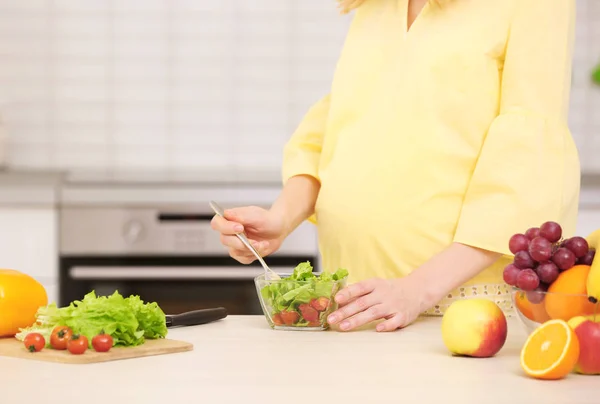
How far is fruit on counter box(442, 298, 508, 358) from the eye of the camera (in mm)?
976

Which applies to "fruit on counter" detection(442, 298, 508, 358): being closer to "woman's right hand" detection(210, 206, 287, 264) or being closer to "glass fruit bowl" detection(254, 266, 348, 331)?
"glass fruit bowl" detection(254, 266, 348, 331)

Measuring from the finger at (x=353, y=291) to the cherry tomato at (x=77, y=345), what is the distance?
1.18 ft

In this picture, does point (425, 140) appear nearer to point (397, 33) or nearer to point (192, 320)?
point (397, 33)

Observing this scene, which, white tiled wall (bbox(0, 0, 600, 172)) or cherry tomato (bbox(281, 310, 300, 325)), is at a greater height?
white tiled wall (bbox(0, 0, 600, 172))

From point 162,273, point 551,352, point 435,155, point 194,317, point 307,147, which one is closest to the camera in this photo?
point 551,352

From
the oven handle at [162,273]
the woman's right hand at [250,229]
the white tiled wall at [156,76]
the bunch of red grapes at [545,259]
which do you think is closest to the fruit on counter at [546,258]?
the bunch of red grapes at [545,259]

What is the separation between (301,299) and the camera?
118 cm

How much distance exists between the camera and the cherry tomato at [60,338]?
99 centimetres

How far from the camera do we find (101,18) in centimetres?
318

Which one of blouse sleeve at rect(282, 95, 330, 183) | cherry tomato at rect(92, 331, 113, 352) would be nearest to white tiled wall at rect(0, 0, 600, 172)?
blouse sleeve at rect(282, 95, 330, 183)

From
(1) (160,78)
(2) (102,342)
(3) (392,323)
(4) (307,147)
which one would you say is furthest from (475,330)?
(1) (160,78)

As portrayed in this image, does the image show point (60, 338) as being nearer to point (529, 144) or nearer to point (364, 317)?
point (364, 317)

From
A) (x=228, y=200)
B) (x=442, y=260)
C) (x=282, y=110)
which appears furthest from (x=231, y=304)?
(x=442, y=260)

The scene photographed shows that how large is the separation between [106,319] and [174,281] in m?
1.48
